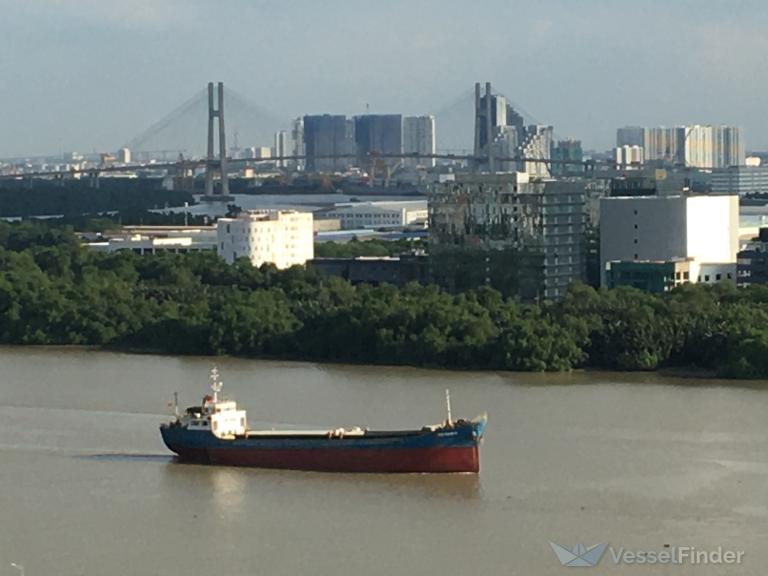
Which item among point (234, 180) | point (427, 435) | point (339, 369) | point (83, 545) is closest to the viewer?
point (83, 545)

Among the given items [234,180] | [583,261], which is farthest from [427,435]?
[234,180]

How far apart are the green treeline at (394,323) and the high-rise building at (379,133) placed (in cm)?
3220

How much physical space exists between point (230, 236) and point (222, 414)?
8.20 meters

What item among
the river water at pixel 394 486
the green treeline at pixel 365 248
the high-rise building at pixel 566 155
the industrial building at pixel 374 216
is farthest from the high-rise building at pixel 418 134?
the river water at pixel 394 486

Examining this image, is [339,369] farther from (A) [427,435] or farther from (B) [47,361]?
(A) [427,435]

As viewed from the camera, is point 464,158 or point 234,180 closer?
point 464,158

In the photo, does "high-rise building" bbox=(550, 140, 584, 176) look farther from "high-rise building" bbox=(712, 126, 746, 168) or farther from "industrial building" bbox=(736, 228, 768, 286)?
"industrial building" bbox=(736, 228, 768, 286)

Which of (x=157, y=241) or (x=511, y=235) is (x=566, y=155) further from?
(x=511, y=235)

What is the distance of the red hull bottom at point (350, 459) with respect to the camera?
7.23 meters

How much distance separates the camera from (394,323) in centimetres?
1063

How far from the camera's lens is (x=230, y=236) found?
51.8ft

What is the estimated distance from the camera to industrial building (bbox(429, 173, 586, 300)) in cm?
1297

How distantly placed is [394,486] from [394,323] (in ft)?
11.6

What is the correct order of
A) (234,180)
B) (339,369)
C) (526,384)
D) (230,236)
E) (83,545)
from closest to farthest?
(83,545), (526,384), (339,369), (230,236), (234,180)
